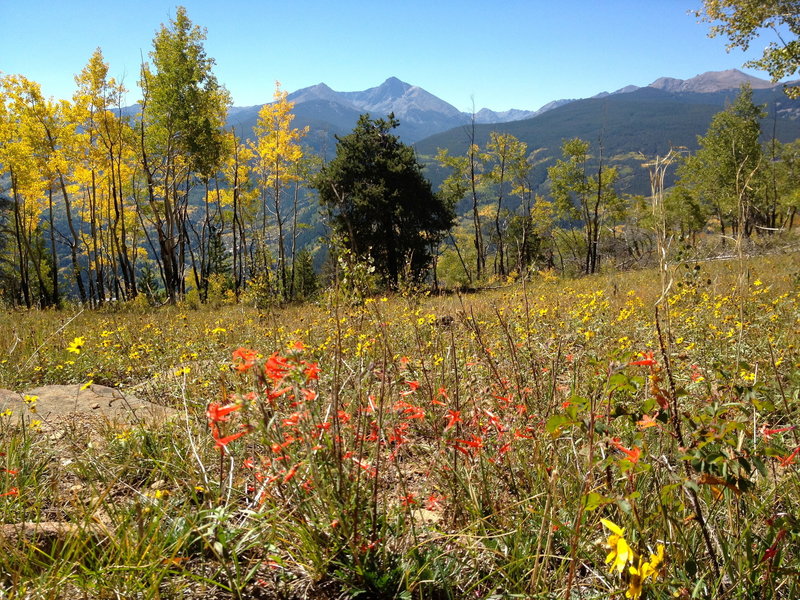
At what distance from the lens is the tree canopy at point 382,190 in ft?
72.6

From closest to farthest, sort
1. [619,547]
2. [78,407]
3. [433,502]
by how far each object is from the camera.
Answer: [619,547]
[433,502]
[78,407]

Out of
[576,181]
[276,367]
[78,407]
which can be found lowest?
[78,407]

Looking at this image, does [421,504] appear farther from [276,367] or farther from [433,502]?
[276,367]

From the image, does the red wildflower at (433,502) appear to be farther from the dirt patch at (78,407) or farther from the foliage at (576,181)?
the foliage at (576,181)

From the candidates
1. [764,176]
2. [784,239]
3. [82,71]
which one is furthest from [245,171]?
[764,176]

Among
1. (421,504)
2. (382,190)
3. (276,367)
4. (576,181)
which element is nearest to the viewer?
(276,367)

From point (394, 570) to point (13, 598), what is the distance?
1.05 meters

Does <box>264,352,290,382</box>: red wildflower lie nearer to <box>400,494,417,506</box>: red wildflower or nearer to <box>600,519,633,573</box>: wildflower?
<box>400,494,417,506</box>: red wildflower

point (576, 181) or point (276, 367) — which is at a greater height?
point (576, 181)

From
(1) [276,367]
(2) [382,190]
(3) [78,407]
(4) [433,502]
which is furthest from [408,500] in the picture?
(2) [382,190]

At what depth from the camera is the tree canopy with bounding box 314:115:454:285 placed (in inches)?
872

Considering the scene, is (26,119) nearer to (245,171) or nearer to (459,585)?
(245,171)

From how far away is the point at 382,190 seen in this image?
21734mm

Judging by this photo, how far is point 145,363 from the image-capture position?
5.50 metres
